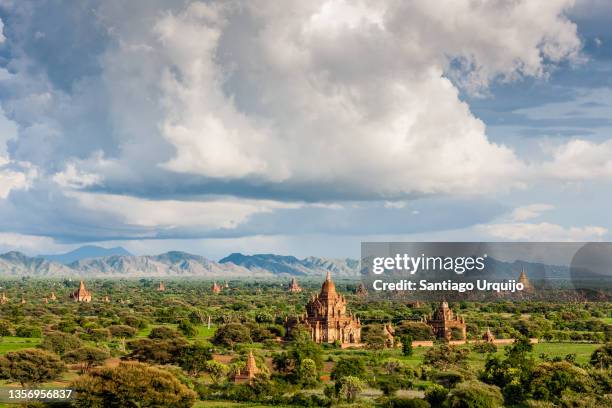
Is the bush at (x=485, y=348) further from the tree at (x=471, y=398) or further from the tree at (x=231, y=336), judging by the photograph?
the tree at (x=471, y=398)

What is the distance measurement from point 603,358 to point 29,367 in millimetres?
52124

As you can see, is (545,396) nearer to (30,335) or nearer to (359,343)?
(359,343)

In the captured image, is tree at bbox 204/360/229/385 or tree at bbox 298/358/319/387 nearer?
tree at bbox 298/358/319/387

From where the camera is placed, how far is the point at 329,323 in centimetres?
9781

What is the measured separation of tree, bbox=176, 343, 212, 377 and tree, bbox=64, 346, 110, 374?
761cm

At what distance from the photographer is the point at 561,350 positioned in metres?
90.9

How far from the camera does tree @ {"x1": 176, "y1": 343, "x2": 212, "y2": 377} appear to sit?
68.0 metres

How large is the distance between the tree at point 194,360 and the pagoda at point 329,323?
Answer: 29.6 metres

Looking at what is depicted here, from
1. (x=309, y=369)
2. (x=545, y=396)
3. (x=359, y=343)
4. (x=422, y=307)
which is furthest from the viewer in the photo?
(x=422, y=307)

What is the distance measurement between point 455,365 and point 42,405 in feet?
132

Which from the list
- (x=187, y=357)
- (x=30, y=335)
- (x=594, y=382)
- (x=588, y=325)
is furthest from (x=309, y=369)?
(x=588, y=325)

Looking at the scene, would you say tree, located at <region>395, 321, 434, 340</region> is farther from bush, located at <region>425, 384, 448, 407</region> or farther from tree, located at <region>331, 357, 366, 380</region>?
bush, located at <region>425, 384, 448, 407</region>

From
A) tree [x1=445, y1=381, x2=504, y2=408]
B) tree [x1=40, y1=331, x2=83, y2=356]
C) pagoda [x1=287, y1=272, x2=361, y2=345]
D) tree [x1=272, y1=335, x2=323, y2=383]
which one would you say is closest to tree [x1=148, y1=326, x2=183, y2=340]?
tree [x1=40, y1=331, x2=83, y2=356]

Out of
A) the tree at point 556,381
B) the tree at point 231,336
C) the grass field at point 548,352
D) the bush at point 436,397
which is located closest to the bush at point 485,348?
the grass field at point 548,352
